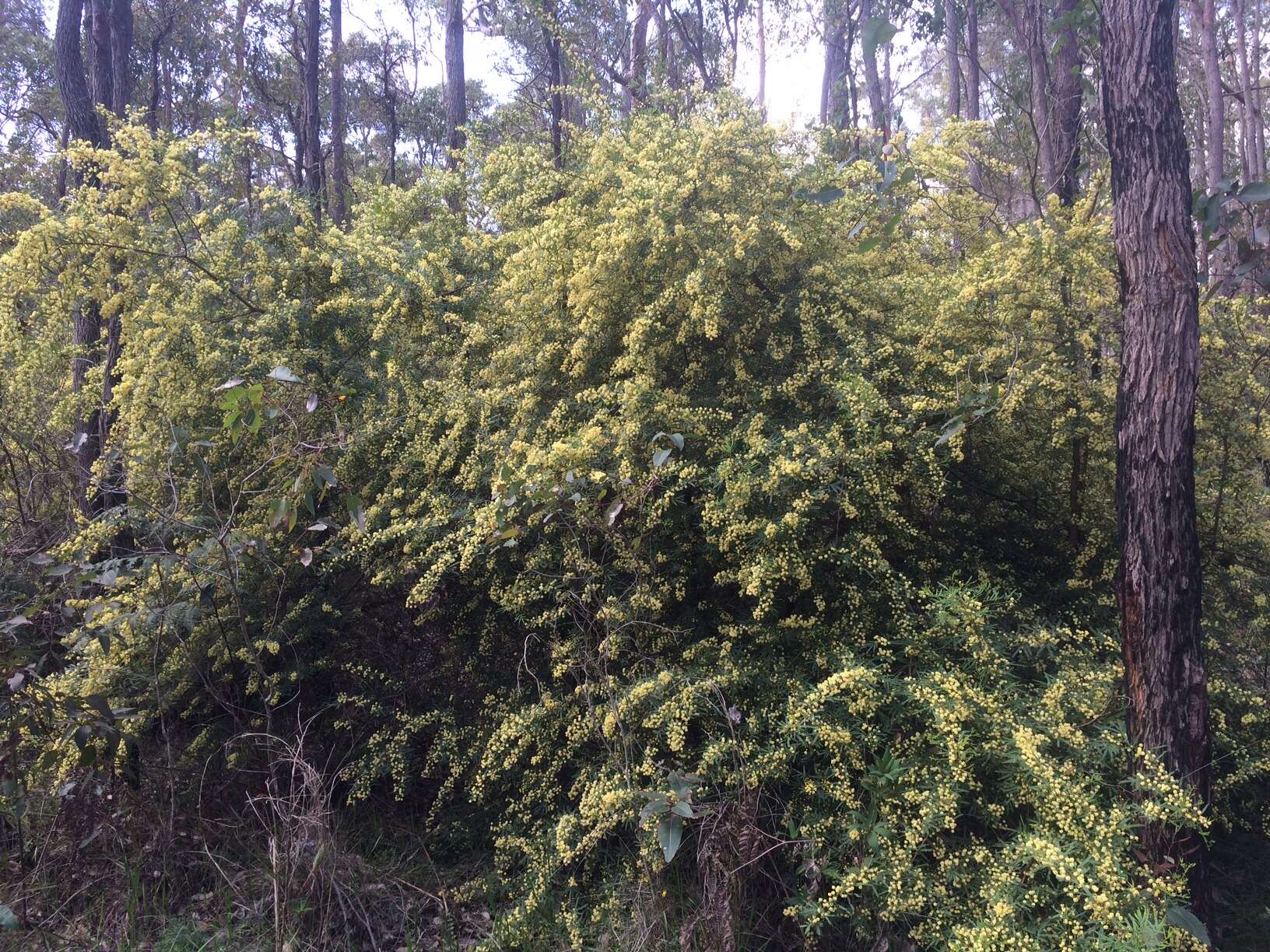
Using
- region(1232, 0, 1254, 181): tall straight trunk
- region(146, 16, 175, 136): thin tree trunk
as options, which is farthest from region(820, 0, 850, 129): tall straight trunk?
region(146, 16, 175, 136): thin tree trunk

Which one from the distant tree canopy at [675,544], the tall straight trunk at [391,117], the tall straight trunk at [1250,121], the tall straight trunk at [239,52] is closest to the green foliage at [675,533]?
the distant tree canopy at [675,544]

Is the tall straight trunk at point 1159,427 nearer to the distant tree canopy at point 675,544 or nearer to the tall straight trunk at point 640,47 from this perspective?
→ the distant tree canopy at point 675,544

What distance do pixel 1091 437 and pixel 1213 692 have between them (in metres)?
1.19

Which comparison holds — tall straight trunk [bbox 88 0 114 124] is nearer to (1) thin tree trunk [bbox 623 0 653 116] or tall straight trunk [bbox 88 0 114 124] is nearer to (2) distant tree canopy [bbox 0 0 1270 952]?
(2) distant tree canopy [bbox 0 0 1270 952]

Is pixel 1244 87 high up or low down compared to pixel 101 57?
up

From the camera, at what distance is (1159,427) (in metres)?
3.25

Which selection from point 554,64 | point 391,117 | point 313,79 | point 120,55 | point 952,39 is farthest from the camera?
point 391,117

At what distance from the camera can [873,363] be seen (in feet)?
14.0

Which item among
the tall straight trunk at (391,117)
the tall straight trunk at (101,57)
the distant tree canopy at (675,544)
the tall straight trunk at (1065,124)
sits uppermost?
the tall straight trunk at (391,117)

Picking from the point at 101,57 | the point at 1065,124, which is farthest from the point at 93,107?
the point at 1065,124

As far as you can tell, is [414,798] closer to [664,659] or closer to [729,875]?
[664,659]

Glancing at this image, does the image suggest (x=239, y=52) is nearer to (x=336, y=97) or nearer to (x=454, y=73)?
(x=336, y=97)

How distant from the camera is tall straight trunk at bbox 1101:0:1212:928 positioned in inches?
126

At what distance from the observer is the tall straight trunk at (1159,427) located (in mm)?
3201
